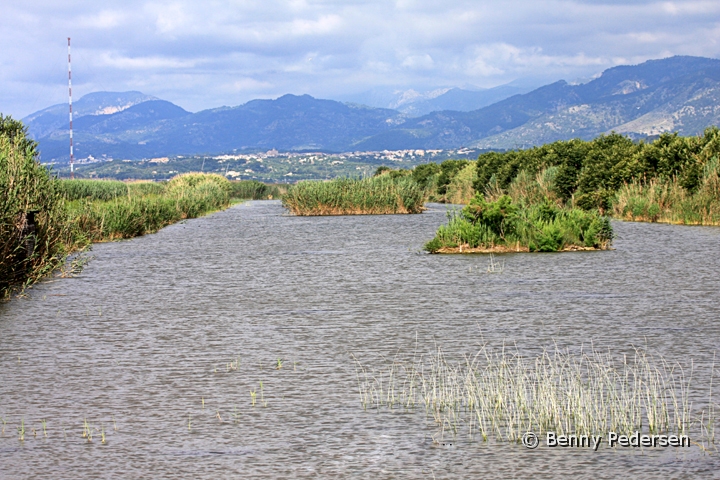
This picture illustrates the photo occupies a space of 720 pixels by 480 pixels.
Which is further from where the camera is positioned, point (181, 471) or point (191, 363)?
point (191, 363)

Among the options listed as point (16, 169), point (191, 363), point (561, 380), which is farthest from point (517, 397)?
point (16, 169)

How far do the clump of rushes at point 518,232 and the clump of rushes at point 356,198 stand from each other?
24.0 metres

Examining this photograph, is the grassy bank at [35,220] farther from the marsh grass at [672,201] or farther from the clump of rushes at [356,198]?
A: the marsh grass at [672,201]

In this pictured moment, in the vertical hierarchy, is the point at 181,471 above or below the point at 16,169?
below

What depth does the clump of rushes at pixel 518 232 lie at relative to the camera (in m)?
27.0

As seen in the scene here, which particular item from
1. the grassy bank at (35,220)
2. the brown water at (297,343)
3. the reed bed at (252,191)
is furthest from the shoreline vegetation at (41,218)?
the reed bed at (252,191)

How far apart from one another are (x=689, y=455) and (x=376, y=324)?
7.34 meters

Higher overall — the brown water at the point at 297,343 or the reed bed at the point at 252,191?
the reed bed at the point at 252,191

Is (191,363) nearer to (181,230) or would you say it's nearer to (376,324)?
(376,324)

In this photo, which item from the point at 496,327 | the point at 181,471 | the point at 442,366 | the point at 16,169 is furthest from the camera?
the point at 16,169

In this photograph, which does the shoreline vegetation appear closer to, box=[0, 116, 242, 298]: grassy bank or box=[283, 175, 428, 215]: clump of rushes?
box=[0, 116, 242, 298]: grassy bank

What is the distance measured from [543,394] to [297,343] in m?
4.50

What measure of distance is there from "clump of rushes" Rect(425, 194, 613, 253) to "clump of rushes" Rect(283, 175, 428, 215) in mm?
24035

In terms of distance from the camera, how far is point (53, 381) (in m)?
11.2
